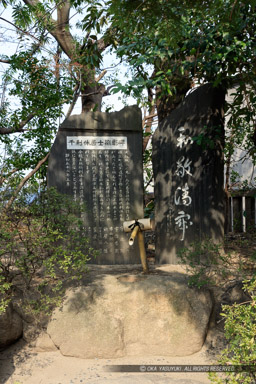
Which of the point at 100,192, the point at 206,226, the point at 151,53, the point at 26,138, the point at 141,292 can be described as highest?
the point at 151,53

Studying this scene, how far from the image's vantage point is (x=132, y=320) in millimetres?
4848

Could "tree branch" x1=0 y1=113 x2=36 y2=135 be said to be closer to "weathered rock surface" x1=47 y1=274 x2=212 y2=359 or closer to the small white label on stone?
the small white label on stone

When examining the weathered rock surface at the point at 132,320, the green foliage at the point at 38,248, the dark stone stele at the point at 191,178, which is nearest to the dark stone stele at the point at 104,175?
the dark stone stele at the point at 191,178

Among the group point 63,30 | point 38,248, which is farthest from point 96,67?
point 38,248

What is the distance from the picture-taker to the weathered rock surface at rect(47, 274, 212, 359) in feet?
15.5

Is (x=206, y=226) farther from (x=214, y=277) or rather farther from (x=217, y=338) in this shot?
(x=217, y=338)

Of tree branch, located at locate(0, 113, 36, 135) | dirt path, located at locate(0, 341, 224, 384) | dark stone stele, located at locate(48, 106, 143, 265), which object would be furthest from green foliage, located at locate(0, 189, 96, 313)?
tree branch, located at locate(0, 113, 36, 135)

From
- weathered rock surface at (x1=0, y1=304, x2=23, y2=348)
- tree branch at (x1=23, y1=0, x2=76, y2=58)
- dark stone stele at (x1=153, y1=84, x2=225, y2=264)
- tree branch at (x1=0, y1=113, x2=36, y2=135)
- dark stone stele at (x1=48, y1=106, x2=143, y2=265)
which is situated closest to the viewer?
weathered rock surface at (x1=0, y1=304, x2=23, y2=348)

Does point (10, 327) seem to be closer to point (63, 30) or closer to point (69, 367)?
point (69, 367)

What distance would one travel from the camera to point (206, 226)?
255 inches

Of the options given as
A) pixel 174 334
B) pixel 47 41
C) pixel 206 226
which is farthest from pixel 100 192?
pixel 47 41

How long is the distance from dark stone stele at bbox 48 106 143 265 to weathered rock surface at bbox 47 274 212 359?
1.66m

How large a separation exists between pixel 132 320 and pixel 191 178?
103 inches

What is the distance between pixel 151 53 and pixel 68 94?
3.38 metres
